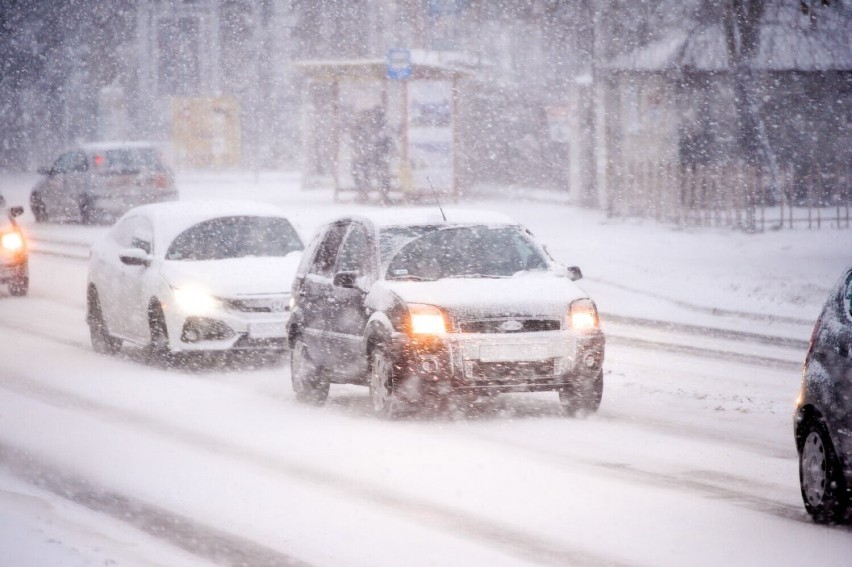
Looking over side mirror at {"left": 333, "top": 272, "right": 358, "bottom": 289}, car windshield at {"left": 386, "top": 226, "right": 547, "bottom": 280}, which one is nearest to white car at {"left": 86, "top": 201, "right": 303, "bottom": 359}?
side mirror at {"left": 333, "top": 272, "right": 358, "bottom": 289}

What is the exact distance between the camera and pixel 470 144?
47562 millimetres

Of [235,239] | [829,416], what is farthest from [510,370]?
[235,239]

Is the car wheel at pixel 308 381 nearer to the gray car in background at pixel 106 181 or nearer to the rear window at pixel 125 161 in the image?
the gray car in background at pixel 106 181

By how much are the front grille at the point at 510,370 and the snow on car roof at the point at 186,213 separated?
5.15m

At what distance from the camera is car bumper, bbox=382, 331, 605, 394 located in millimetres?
11055

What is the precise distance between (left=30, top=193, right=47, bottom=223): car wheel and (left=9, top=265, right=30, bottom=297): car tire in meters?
15.2

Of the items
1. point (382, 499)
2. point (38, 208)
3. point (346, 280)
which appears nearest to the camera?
point (382, 499)

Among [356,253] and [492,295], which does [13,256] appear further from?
[492,295]

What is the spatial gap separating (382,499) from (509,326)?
281 centimetres

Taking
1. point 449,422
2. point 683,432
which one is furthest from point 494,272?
point 683,432

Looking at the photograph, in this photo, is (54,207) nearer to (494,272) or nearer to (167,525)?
(494,272)

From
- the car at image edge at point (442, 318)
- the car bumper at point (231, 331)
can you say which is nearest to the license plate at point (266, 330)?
the car bumper at point (231, 331)

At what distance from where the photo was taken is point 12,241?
21.9 meters

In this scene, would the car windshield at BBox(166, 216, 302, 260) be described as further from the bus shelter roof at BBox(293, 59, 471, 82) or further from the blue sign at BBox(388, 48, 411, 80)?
the bus shelter roof at BBox(293, 59, 471, 82)
